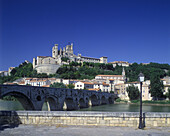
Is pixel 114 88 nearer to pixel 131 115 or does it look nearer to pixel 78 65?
pixel 78 65

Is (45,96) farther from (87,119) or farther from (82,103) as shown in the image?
(87,119)

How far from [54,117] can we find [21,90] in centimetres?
1590

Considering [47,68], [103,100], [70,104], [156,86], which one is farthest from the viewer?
[47,68]

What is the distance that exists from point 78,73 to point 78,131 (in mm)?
93131

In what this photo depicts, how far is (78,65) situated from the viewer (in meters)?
124

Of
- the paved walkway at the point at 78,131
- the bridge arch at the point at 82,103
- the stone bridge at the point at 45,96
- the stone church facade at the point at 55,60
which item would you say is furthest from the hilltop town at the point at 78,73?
the paved walkway at the point at 78,131

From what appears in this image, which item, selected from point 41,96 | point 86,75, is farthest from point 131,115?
point 86,75

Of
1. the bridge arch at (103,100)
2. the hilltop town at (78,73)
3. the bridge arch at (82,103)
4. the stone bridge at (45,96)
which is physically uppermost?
the hilltop town at (78,73)

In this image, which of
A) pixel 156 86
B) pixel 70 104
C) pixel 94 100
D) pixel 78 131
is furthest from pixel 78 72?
pixel 78 131

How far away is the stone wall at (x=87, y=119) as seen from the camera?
37.4 ft

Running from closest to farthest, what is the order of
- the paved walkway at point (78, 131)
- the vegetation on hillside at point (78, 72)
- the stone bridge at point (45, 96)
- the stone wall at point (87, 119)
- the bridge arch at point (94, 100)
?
the paved walkway at point (78, 131) < the stone wall at point (87, 119) < the stone bridge at point (45, 96) < the bridge arch at point (94, 100) < the vegetation on hillside at point (78, 72)

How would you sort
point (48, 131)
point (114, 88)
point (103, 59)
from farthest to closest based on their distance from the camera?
point (103, 59), point (114, 88), point (48, 131)

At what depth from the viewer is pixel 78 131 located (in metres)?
10.1

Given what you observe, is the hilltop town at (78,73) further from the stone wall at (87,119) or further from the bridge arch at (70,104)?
the stone wall at (87,119)
